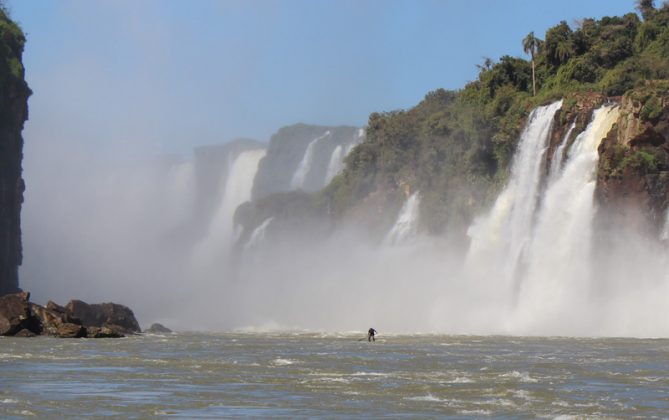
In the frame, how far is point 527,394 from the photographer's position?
28.4 m

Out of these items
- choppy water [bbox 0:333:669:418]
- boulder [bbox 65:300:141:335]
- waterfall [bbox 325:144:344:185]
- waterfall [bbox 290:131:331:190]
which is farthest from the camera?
waterfall [bbox 290:131:331:190]

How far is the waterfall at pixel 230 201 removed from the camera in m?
121

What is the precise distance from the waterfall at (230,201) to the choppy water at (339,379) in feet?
237

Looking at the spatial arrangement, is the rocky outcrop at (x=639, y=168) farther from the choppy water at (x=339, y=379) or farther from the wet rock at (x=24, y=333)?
the wet rock at (x=24, y=333)

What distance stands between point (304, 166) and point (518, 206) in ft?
198

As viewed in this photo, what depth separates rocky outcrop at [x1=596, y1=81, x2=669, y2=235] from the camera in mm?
60562

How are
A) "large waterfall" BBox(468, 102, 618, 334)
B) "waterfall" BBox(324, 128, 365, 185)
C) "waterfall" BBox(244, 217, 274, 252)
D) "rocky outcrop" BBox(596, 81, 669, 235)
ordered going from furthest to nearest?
"waterfall" BBox(324, 128, 365, 185) → "waterfall" BBox(244, 217, 274, 252) → "large waterfall" BBox(468, 102, 618, 334) → "rocky outcrop" BBox(596, 81, 669, 235)

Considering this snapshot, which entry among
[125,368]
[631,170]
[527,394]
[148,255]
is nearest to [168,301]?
[148,255]

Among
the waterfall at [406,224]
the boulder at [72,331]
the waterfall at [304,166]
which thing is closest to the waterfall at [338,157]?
the waterfall at [304,166]

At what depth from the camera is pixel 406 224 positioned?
291 feet

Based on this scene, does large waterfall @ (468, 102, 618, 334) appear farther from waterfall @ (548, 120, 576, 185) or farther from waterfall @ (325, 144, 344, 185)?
waterfall @ (325, 144, 344, 185)

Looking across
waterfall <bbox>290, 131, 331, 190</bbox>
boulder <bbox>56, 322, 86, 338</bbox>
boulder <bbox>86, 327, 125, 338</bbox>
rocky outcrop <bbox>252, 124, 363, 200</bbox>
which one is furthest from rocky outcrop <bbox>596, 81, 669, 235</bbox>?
waterfall <bbox>290, 131, 331, 190</bbox>

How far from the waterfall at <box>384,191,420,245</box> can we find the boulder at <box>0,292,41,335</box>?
36616 millimetres

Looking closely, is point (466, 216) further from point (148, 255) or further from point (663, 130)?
point (148, 255)
